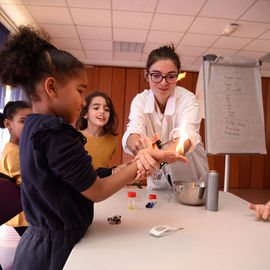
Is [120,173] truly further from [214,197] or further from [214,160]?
[214,160]

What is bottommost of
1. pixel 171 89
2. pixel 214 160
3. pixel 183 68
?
pixel 214 160

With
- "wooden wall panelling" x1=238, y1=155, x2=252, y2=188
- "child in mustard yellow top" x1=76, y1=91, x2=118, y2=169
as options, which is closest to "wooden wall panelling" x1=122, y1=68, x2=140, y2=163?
"wooden wall panelling" x1=238, y1=155, x2=252, y2=188

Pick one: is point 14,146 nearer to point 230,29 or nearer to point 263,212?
point 263,212

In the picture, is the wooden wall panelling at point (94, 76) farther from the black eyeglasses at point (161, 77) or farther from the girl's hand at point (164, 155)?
the girl's hand at point (164, 155)

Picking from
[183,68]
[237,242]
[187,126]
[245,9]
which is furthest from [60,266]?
[183,68]

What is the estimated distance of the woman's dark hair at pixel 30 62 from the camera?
920 mm

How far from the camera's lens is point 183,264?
2.48 ft

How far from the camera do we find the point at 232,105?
3271mm

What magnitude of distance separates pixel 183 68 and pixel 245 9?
9.27ft

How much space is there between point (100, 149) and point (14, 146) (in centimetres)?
91

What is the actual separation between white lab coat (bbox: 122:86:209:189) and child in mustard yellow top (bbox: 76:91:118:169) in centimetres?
70

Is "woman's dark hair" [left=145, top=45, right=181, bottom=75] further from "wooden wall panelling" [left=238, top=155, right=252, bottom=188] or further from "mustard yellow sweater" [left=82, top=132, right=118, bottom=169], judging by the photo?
"wooden wall panelling" [left=238, top=155, right=252, bottom=188]

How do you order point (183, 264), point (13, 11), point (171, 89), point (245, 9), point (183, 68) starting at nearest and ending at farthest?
1. point (183, 264)
2. point (171, 89)
3. point (245, 9)
4. point (13, 11)
5. point (183, 68)

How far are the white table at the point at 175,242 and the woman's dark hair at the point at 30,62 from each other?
61cm
